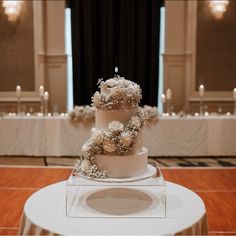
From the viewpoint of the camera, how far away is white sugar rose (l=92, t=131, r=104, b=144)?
1.98 meters

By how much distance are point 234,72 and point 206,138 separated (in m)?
3.01

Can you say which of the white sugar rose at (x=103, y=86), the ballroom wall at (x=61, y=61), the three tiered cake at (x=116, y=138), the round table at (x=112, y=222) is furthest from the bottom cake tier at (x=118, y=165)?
the ballroom wall at (x=61, y=61)

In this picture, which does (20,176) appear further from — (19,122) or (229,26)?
(229,26)

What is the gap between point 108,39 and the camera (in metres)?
8.34

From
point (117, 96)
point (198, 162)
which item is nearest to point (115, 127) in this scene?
point (117, 96)

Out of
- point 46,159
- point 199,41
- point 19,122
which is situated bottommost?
point 46,159

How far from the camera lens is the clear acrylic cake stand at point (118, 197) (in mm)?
1896

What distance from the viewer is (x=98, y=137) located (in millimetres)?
1985

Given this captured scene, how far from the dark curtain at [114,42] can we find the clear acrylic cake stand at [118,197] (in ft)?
20.6

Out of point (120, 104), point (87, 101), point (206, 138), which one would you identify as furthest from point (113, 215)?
point (87, 101)

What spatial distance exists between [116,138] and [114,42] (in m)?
6.66

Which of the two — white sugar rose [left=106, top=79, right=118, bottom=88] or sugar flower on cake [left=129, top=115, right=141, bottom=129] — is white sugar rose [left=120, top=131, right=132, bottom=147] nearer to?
sugar flower on cake [left=129, top=115, right=141, bottom=129]

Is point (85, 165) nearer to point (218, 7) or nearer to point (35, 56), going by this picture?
point (35, 56)

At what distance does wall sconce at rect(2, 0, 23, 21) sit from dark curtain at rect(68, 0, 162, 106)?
1.10 metres
